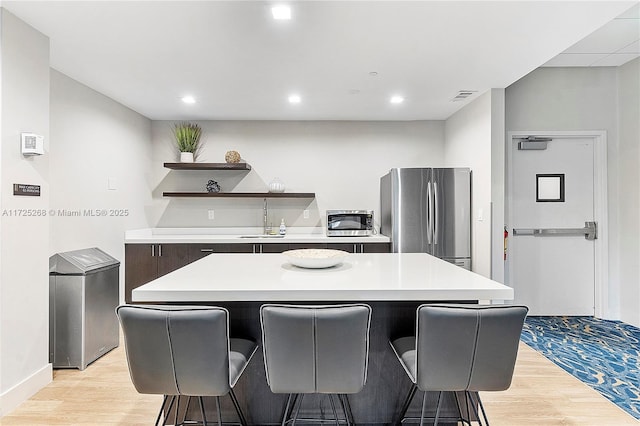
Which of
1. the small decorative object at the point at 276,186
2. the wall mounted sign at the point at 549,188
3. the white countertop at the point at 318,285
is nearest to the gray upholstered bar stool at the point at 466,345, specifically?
the white countertop at the point at 318,285

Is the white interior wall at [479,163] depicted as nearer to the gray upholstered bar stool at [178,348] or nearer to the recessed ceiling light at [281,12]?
the recessed ceiling light at [281,12]

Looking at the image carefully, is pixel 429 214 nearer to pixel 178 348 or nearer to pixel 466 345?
pixel 466 345

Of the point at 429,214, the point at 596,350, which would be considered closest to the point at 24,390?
the point at 429,214

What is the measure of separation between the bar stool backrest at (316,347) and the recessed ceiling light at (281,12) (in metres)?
1.69

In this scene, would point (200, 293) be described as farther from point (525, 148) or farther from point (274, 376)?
point (525, 148)

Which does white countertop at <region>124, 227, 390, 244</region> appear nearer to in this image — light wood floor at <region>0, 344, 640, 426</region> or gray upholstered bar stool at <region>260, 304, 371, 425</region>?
light wood floor at <region>0, 344, 640, 426</region>

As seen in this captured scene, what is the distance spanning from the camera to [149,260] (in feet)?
14.0

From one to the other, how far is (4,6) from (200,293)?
2150mm

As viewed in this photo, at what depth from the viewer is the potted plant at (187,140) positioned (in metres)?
4.74

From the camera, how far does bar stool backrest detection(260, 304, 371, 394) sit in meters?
1.42

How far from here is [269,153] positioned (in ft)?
16.3

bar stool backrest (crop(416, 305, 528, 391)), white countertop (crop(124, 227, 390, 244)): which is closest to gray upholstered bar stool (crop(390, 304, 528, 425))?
bar stool backrest (crop(416, 305, 528, 391))

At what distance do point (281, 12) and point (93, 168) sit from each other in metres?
2.61

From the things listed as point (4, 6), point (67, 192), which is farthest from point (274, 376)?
point (67, 192)
